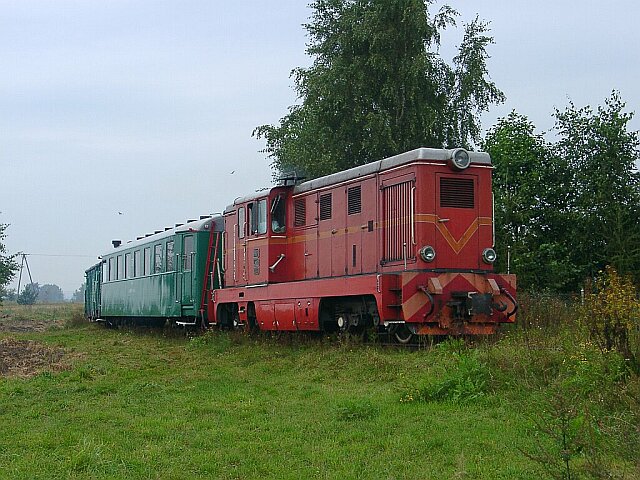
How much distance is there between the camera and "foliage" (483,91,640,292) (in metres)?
27.2

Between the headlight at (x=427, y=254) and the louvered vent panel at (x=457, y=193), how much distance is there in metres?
0.93

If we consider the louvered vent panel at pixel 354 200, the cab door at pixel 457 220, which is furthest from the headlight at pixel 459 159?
the louvered vent panel at pixel 354 200

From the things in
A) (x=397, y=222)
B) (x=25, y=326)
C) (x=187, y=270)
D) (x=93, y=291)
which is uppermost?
(x=397, y=222)

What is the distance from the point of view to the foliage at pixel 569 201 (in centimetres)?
2725

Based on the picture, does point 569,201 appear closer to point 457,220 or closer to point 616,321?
point 457,220

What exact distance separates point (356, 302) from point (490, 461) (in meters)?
8.70

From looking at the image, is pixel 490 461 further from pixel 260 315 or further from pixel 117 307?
pixel 117 307

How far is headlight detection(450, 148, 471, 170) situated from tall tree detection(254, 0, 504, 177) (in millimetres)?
15440

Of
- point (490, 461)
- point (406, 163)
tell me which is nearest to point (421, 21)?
point (406, 163)

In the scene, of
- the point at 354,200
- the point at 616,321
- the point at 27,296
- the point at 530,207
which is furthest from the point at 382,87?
the point at 27,296

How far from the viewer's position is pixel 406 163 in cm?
1508

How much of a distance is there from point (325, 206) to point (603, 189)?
14.1 m

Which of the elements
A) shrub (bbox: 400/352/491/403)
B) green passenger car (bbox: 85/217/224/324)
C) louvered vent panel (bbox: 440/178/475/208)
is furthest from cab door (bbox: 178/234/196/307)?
shrub (bbox: 400/352/491/403)

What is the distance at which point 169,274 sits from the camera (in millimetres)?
24484
